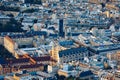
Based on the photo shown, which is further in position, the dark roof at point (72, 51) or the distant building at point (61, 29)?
the distant building at point (61, 29)

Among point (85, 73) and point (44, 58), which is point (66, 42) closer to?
point (44, 58)

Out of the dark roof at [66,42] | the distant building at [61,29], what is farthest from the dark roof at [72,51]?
the distant building at [61,29]

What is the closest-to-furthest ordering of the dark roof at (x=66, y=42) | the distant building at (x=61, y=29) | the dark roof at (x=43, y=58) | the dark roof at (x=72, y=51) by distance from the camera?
the dark roof at (x=43, y=58), the dark roof at (x=72, y=51), the dark roof at (x=66, y=42), the distant building at (x=61, y=29)

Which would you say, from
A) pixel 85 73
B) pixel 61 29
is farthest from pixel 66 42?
pixel 85 73

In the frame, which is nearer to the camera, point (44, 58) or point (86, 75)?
point (86, 75)

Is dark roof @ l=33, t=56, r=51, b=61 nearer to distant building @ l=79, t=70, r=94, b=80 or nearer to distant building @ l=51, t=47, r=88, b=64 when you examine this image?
distant building @ l=51, t=47, r=88, b=64

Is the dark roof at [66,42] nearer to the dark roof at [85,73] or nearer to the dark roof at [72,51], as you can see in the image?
the dark roof at [72,51]

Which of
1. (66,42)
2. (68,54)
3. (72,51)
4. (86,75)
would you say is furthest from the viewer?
(66,42)

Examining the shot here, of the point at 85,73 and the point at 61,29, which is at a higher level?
the point at 85,73

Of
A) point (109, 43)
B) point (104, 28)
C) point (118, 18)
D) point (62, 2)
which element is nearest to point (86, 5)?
point (62, 2)

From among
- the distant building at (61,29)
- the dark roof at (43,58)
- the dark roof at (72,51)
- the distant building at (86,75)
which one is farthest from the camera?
the distant building at (61,29)

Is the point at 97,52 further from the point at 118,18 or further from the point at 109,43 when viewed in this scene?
the point at 118,18
